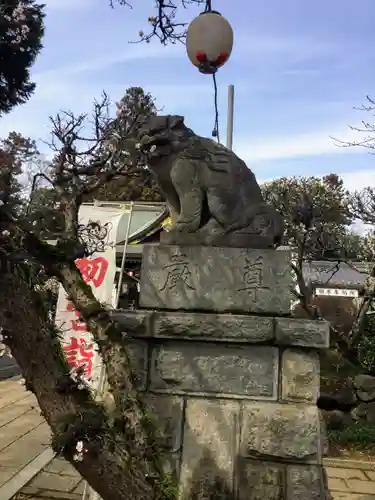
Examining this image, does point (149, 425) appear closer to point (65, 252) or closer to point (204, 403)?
point (204, 403)

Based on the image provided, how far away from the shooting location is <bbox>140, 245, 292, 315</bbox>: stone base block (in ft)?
10.8

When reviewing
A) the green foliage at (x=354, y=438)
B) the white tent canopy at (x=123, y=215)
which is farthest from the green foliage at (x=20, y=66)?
the green foliage at (x=354, y=438)

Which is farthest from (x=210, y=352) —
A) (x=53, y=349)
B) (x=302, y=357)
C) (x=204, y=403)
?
(x=53, y=349)

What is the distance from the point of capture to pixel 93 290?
6156mm

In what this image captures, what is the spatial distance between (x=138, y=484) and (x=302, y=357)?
4.13 feet

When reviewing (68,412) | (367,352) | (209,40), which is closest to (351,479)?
(367,352)

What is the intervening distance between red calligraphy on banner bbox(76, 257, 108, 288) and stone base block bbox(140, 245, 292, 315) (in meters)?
2.88

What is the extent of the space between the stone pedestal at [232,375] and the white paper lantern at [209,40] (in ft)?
5.97

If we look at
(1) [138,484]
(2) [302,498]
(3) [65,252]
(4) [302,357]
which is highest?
(3) [65,252]

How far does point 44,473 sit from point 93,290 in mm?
2135

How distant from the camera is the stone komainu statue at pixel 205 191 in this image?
3.49 m

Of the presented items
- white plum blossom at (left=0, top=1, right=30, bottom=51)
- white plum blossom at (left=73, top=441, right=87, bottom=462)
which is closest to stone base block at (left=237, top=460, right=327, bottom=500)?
white plum blossom at (left=73, top=441, right=87, bottom=462)

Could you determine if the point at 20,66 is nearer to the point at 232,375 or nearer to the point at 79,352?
the point at 79,352

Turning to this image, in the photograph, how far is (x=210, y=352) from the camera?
324 cm
